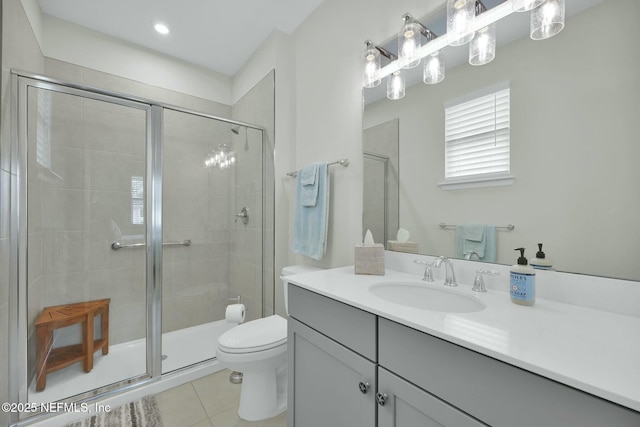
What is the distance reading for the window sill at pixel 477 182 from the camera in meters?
0.99

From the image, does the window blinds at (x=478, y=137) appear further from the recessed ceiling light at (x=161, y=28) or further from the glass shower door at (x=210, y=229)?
the recessed ceiling light at (x=161, y=28)

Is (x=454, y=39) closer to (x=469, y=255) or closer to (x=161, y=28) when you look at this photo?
(x=469, y=255)

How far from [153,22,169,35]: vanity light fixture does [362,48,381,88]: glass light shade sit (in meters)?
1.69

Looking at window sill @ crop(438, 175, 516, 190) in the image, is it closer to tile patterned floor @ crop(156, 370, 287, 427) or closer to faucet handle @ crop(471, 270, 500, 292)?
faucet handle @ crop(471, 270, 500, 292)

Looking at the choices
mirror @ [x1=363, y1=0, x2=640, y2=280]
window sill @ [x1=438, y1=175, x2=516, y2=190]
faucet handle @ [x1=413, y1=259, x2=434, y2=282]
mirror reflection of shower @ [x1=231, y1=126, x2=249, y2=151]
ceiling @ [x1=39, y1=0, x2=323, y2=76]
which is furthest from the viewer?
mirror reflection of shower @ [x1=231, y1=126, x2=249, y2=151]

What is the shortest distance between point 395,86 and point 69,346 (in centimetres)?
251

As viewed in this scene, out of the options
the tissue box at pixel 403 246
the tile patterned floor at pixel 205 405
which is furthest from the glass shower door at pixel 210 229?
the tissue box at pixel 403 246

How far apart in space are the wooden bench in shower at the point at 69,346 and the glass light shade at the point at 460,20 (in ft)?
8.49

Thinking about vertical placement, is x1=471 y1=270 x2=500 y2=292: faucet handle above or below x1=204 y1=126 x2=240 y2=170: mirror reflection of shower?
below

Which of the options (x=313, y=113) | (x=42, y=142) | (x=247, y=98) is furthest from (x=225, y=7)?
(x=42, y=142)

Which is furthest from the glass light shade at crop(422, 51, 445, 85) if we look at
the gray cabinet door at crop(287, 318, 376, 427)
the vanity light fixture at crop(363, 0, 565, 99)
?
the gray cabinet door at crop(287, 318, 376, 427)

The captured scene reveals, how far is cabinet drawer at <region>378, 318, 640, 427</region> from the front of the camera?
46 centimetres

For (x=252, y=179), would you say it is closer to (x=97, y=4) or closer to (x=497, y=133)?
(x=97, y=4)

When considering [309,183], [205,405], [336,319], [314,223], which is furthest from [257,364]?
[309,183]
